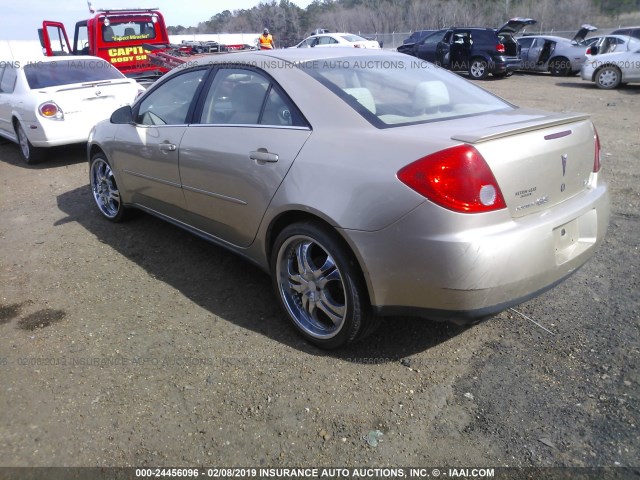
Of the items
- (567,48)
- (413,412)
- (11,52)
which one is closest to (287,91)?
(413,412)

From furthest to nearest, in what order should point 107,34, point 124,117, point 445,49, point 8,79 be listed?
point 445,49 < point 107,34 < point 8,79 < point 124,117

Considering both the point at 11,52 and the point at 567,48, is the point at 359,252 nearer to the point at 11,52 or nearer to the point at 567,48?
the point at 567,48

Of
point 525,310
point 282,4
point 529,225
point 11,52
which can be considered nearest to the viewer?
point 529,225

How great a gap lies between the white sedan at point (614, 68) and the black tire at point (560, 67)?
2823mm

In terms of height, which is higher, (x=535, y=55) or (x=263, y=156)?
(x=263, y=156)

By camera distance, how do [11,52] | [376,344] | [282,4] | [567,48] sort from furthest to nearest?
1. [282,4]
2. [11,52]
3. [567,48]
4. [376,344]

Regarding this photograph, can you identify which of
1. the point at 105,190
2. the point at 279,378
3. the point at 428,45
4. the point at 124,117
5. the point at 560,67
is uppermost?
the point at 124,117

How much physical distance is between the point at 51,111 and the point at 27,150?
3.04 ft

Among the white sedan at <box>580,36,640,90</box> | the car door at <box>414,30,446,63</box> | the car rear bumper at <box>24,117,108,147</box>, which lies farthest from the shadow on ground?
the car door at <box>414,30,446,63</box>

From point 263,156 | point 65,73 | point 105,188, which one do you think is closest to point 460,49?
point 65,73

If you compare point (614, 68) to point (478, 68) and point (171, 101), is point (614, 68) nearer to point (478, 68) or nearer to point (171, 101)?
point (478, 68)

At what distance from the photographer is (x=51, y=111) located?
7.14 meters

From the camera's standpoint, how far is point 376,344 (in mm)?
2895

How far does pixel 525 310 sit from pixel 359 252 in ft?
4.54
